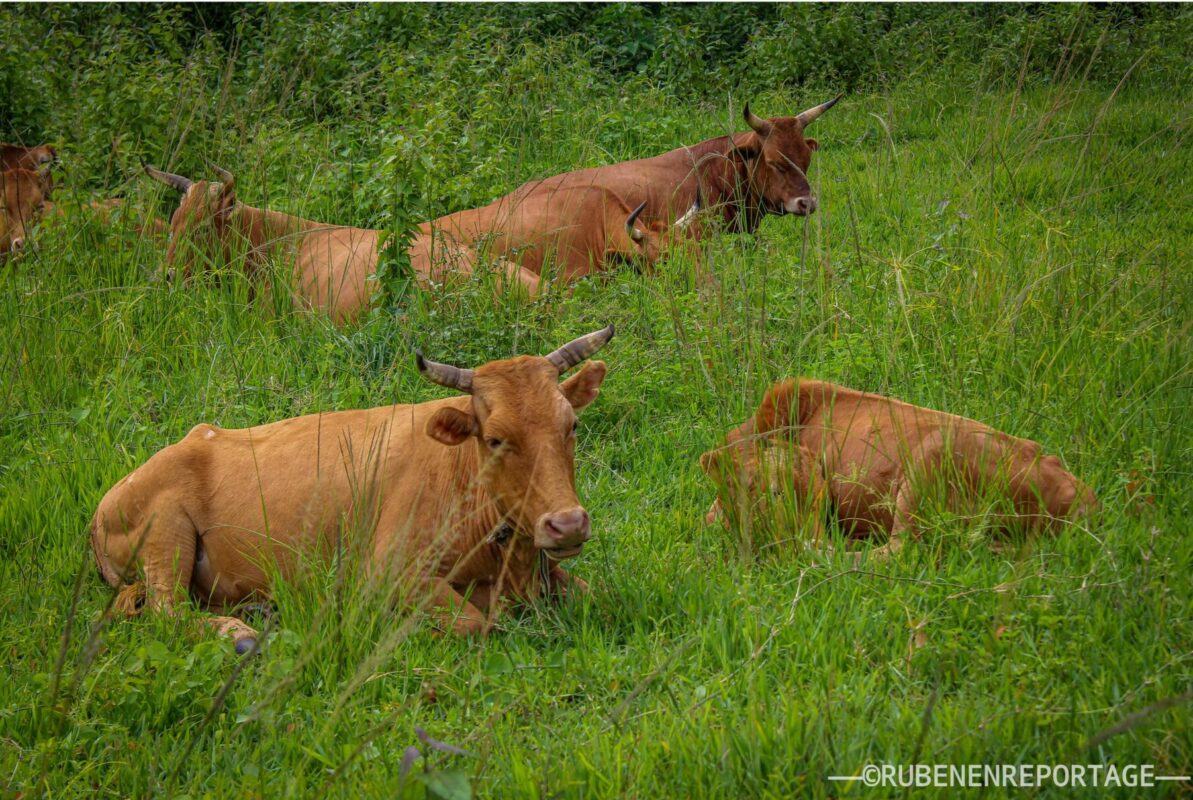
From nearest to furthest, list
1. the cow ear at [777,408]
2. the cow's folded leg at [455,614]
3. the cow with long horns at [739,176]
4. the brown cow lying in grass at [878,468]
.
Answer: the cow's folded leg at [455,614], the brown cow lying in grass at [878,468], the cow ear at [777,408], the cow with long horns at [739,176]

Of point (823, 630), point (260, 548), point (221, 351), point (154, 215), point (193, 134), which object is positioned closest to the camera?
point (823, 630)

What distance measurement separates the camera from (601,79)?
45.3ft

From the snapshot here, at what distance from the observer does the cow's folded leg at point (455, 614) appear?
16.3ft

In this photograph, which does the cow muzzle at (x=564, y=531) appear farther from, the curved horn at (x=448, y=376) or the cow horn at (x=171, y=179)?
the cow horn at (x=171, y=179)

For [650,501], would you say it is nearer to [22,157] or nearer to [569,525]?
[569,525]

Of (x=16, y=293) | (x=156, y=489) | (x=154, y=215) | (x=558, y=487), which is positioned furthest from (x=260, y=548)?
(x=154, y=215)

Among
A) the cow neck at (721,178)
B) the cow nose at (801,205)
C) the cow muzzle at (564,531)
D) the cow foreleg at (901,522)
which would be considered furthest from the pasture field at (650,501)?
the cow neck at (721,178)

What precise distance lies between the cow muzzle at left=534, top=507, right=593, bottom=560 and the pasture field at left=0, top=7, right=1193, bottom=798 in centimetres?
32

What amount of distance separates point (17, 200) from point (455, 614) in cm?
804

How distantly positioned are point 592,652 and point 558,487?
2.29 ft

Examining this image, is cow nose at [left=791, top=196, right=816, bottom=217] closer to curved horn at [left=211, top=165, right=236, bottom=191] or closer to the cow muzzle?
curved horn at [left=211, top=165, right=236, bottom=191]

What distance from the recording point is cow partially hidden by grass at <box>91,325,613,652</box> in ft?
16.9

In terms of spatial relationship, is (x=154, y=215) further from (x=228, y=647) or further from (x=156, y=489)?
(x=228, y=647)

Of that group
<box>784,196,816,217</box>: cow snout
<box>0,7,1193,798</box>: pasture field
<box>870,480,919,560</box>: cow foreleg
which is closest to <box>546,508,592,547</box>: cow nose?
<box>0,7,1193,798</box>: pasture field
